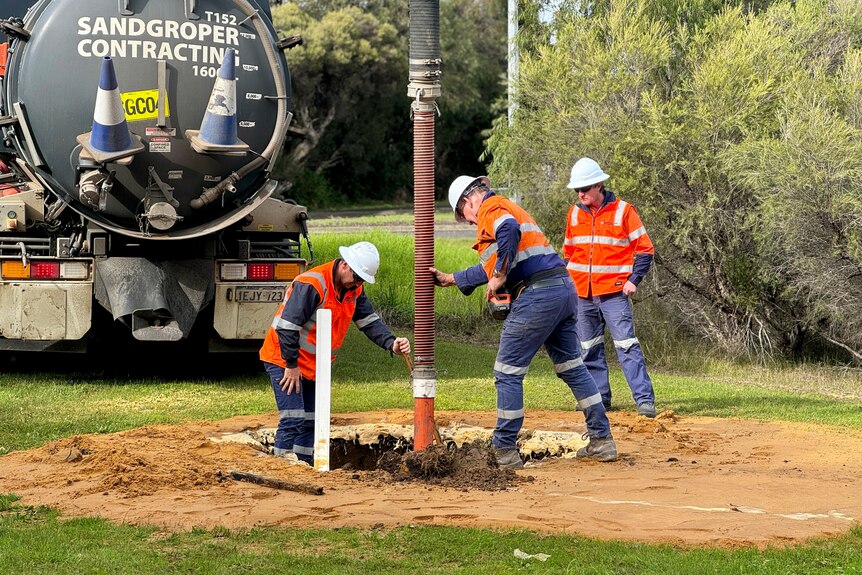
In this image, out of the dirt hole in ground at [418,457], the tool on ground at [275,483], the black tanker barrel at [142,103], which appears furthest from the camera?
the black tanker barrel at [142,103]

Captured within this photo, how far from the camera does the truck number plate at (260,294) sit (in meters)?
10.5

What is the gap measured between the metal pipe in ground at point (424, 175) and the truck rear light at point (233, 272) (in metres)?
3.51

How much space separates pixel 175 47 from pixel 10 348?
3.16m

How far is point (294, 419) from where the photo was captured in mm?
8047

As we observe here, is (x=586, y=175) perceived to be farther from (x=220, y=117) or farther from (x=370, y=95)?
(x=370, y=95)

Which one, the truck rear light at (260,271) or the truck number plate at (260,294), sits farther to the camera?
the truck rear light at (260,271)

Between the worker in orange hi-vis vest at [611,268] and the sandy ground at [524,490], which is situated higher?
the worker in orange hi-vis vest at [611,268]

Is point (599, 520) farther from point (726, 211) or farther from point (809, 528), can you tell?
point (726, 211)

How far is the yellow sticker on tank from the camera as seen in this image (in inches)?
372

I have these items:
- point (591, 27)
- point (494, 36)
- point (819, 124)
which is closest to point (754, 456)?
point (819, 124)

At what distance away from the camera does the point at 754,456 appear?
26.5 feet

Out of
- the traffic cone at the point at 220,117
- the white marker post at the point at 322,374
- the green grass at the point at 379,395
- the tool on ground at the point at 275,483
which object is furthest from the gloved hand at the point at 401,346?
the traffic cone at the point at 220,117

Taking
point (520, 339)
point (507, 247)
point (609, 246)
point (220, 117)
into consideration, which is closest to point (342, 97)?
point (220, 117)

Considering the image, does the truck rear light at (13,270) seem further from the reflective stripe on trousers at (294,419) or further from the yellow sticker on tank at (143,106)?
the reflective stripe on trousers at (294,419)
